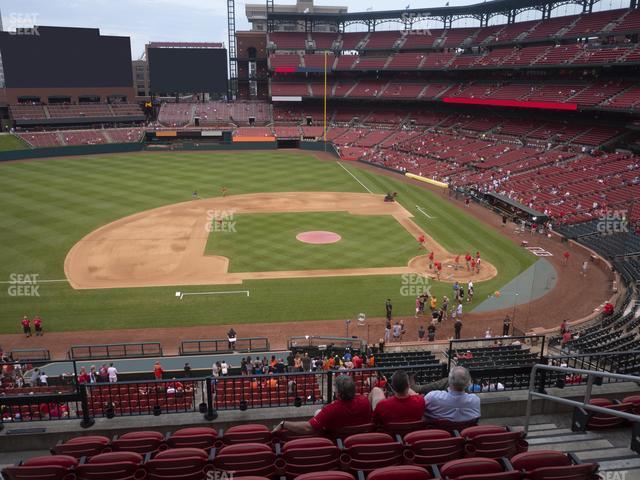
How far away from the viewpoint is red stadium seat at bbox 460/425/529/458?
243 inches

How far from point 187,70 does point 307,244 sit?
65.1 meters

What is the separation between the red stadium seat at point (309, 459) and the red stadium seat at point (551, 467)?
2088 mm

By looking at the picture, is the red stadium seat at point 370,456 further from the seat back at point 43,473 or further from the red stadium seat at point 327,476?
the seat back at point 43,473

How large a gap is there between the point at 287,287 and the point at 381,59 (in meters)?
68.0

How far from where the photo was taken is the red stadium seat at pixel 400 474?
5309mm

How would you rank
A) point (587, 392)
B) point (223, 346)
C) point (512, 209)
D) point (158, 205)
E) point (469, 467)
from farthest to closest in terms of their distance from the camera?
point (158, 205), point (512, 209), point (223, 346), point (587, 392), point (469, 467)

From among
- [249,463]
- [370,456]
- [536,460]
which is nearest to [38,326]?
[249,463]

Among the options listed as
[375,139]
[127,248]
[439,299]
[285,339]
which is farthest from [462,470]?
[375,139]

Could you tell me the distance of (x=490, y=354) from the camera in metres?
18.0

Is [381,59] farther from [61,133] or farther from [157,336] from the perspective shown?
[157,336]

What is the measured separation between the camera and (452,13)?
79750mm

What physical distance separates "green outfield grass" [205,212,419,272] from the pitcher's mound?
1.46ft

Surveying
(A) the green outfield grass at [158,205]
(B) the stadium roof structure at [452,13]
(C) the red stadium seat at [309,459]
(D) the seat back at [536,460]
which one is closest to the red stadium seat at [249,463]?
(C) the red stadium seat at [309,459]

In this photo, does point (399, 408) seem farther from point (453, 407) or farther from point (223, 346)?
point (223, 346)
